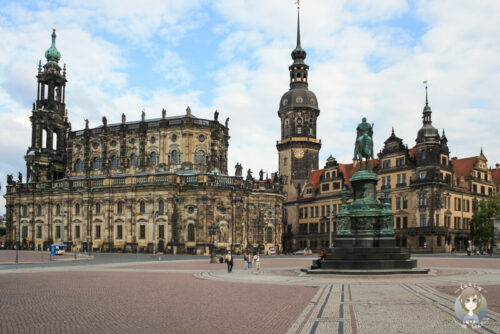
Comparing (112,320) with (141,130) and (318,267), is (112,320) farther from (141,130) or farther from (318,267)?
(141,130)

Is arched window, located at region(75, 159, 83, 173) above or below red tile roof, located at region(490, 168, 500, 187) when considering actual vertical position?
above

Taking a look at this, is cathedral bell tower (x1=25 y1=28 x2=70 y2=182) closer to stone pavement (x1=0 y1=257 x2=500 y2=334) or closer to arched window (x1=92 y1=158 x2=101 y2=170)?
arched window (x1=92 y1=158 x2=101 y2=170)

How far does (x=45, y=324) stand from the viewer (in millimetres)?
13055

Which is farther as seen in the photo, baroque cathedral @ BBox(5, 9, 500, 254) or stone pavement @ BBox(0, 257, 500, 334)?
baroque cathedral @ BBox(5, 9, 500, 254)

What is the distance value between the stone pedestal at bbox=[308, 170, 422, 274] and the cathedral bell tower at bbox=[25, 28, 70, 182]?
74.4m

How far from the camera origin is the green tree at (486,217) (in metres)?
73.8

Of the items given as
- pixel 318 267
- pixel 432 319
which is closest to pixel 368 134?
pixel 318 267

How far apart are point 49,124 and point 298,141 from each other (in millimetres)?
48481

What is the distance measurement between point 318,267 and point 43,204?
6783cm

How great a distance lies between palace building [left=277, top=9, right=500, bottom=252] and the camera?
3002 inches

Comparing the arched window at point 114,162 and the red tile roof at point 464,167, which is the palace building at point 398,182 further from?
the arched window at point 114,162

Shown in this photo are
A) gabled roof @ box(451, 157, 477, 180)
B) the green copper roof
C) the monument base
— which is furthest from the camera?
the green copper roof

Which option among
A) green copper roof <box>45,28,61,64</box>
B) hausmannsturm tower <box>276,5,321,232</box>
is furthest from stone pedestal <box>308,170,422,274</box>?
green copper roof <box>45,28,61,64</box>

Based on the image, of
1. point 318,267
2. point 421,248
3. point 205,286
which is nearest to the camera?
point 205,286
